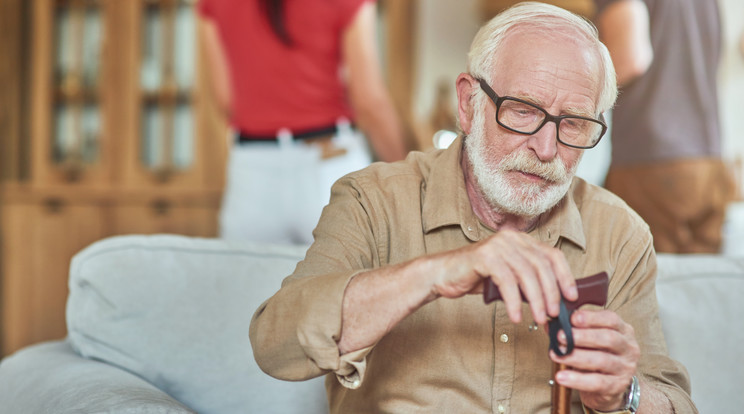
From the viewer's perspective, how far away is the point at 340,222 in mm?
1081

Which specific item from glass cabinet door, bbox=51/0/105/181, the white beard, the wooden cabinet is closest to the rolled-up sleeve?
the white beard

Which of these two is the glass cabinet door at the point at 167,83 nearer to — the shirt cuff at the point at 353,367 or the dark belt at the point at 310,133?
the dark belt at the point at 310,133

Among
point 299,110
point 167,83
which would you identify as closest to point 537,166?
point 299,110

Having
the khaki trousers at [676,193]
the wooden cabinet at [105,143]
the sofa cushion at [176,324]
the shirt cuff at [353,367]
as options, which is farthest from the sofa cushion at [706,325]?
the wooden cabinet at [105,143]

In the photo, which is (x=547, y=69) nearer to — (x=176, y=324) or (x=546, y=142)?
(x=546, y=142)

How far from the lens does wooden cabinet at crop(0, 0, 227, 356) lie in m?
3.20

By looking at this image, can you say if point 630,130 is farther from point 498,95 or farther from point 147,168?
point 147,168

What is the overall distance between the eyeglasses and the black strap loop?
0.32 meters

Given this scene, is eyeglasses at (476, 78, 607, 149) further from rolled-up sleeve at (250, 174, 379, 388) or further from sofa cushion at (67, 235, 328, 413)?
sofa cushion at (67, 235, 328, 413)

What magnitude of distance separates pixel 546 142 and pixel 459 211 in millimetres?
172

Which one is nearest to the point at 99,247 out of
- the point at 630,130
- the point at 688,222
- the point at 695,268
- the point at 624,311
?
the point at 624,311

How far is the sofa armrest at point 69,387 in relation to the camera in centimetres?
100

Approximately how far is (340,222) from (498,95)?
11.6 inches

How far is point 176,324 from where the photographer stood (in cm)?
135
